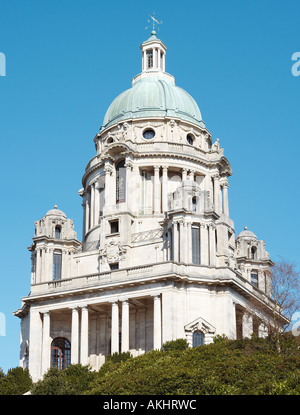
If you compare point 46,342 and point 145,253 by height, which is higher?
point 145,253

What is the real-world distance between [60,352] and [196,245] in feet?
54.0

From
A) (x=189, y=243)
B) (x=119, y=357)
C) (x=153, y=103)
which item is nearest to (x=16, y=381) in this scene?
(x=119, y=357)

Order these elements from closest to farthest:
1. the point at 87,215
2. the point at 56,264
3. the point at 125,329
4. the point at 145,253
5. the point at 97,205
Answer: the point at 125,329 < the point at 145,253 < the point at 56,264 < the point at 97,205 < the point at 87,215

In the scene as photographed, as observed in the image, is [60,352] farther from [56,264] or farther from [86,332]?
[56,264]

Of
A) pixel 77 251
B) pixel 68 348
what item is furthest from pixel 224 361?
pixel 77 251

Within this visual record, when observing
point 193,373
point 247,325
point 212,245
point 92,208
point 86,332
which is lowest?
point 193,373

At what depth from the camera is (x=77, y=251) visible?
86.5 metres

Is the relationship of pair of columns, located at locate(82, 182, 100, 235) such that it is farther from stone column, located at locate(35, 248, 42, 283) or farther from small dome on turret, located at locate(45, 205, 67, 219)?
stone column, located at locate(35, 248, 42, 283)

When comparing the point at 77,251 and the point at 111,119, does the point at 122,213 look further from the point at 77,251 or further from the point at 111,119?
the point at 111,119

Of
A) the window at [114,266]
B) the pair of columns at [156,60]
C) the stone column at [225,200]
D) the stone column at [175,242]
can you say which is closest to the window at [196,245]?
the stone column at [175,242]

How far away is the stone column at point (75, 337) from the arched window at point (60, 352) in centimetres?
317

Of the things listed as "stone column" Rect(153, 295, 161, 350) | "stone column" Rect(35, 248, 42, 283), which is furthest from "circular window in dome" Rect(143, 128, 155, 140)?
"stone column" Rect(153, 295, 161, 350)

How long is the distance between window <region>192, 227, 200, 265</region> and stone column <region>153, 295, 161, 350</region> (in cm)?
559

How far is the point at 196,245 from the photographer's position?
77062 mm
